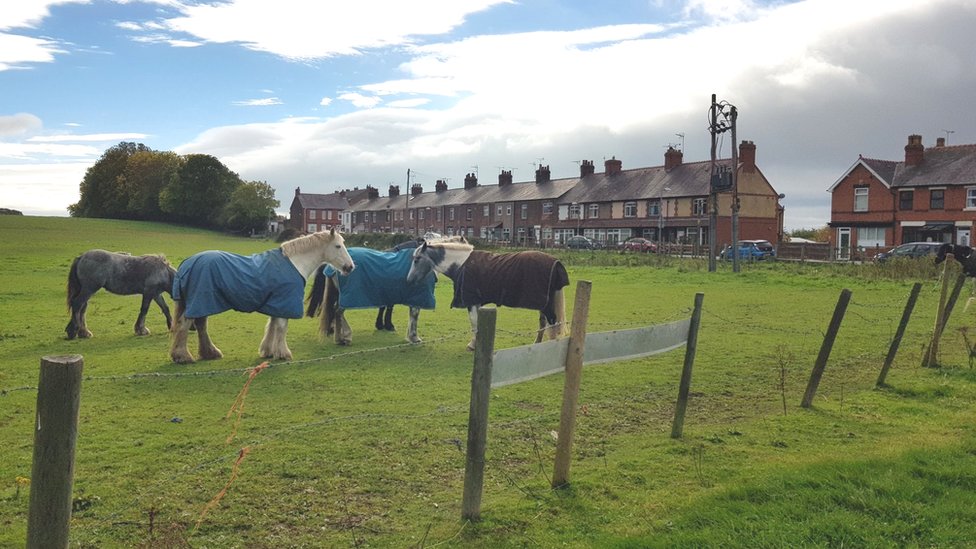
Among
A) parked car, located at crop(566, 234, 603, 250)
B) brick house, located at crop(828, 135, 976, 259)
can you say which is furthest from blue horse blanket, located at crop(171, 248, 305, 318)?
parked car, located at crop(566, 234, 603, 250)

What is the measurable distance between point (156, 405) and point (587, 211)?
66145 millimetres

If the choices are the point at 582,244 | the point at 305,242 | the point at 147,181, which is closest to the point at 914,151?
the point at 582,244

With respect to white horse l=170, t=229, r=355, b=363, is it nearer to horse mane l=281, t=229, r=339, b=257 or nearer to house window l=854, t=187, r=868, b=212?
horse mane l=281, t=229, r=339, b=257

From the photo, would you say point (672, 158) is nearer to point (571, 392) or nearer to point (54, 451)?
point (571, 392)

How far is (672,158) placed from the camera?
219ft

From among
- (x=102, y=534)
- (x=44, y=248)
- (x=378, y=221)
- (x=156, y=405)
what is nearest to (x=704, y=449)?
(x=102, y=534)

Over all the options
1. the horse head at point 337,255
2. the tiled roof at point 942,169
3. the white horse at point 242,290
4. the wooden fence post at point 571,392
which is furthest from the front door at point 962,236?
the wooden fence post at point 571,392

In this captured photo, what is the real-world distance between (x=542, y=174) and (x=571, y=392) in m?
78.0

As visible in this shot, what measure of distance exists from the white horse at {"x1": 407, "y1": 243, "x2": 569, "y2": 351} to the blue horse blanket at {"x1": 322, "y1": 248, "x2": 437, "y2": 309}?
44cm

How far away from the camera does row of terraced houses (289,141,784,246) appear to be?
61.3m

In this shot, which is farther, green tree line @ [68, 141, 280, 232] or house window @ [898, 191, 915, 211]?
green tree line @ [68, 141, 280, 232]

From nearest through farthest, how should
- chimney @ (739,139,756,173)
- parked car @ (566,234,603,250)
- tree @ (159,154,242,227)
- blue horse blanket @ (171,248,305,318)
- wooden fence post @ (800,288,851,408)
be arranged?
wooden fence post @ (800,288,851,408), blue horse blanket @ (171,248,305,318), parked car @ (566,234,603,250), chimney @ (739,139,756,173), tree @ (159,154,242,227)

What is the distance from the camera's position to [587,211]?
7275 centimetres

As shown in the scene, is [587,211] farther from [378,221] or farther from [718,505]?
[718,505]
